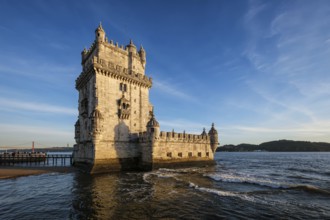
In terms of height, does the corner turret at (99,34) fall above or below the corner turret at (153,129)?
above

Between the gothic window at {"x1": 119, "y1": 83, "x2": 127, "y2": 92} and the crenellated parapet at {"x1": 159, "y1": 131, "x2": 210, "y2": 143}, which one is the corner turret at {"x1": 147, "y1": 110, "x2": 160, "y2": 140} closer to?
the crenellated parapet at {"x1": 159, "y1": 131, "x2": 210, "y2": 143}

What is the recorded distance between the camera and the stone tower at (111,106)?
2917 centimetres

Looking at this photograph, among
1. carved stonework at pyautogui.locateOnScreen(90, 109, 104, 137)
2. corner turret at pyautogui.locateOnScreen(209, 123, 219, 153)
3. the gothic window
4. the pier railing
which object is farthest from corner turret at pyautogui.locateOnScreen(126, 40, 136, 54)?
the pier railing

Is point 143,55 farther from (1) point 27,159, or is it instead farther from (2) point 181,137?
(1) point 27,159

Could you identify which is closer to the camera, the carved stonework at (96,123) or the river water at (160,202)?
the river water at (160,202)

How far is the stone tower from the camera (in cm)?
2917

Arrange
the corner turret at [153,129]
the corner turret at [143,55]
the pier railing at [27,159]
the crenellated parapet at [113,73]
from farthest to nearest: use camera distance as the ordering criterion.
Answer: the pier railing at [27,159] → the corner turret at [143,55] → the corner turret at [153,129] → the crenellated parapet at [113,73]

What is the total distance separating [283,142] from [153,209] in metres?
217

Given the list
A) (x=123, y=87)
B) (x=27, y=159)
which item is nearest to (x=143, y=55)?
(x=123, y=87)

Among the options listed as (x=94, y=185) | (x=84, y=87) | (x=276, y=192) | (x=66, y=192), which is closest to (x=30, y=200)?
(x=66, y=192)

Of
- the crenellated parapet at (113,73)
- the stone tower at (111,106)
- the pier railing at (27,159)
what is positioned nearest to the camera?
the stone tower at (111,106)

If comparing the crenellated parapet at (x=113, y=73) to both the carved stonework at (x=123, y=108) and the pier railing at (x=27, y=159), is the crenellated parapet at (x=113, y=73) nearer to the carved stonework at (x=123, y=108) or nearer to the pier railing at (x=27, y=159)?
the carved stonework at (x=123, y=108)

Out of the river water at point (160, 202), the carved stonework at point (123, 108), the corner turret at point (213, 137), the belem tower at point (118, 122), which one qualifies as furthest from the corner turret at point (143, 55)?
the river water at point (160, 202)

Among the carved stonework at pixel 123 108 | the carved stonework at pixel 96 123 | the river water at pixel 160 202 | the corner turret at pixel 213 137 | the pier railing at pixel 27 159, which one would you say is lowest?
the pier railing at pixel 27 159
